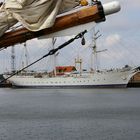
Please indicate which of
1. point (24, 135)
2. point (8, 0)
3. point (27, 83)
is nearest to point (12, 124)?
point (24, 135)

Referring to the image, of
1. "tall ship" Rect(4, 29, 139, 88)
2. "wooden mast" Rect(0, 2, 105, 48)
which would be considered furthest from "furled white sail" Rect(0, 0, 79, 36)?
"tall ship" Rect(4, 29, 139, 88)

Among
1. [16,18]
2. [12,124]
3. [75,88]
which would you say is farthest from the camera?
[75,88]

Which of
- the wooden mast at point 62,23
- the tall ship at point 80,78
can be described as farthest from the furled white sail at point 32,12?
the tall ship at point 80,78

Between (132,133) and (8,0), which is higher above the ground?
(8,0)

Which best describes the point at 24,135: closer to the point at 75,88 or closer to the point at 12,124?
the point at 12,124

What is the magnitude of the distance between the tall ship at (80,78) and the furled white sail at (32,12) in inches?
4530

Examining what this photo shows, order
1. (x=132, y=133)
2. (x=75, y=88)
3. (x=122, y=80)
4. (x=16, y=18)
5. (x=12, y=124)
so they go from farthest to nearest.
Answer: (x=75, y=88) → (x=122, y=80) → (x=12, y=124) → (x=132, y=133) → (x=16, y=18)

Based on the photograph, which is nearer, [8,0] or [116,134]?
[8,0]

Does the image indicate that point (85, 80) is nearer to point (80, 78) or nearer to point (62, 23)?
point (80, 78)

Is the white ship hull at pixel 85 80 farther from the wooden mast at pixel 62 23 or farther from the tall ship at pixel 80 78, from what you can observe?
the wooden mast at pixel 62 23

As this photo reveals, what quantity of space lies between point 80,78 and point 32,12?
122016 millimetres

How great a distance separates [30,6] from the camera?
40.1 feet

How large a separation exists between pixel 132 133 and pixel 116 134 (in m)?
1.21

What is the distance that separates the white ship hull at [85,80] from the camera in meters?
132
